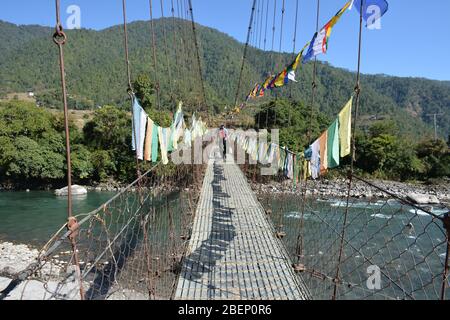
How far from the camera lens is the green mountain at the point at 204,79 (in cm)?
4778

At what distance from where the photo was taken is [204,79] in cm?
6325

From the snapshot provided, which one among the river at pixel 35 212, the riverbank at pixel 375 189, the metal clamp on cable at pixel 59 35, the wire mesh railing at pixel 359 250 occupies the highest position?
the metal clamp on cable at pixel 59 35

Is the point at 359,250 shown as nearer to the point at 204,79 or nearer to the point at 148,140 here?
the point at 148,140

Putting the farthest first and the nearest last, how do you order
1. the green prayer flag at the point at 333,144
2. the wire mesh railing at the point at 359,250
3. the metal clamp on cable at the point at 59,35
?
the wire mesh railing at the point at 359,250, the green prayer flag at the point at 333,144, the metal clamp on cable at the point at 59,35

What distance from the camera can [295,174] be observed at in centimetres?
423

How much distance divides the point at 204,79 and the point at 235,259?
62.3 m

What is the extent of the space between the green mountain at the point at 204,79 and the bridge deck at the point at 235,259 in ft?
123

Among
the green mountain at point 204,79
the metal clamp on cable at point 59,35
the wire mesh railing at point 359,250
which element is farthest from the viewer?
the green mountain at point 204,79

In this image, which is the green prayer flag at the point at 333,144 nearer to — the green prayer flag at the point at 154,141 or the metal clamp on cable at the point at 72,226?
the green prayer flag at the point at 154,141

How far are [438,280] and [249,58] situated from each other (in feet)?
203

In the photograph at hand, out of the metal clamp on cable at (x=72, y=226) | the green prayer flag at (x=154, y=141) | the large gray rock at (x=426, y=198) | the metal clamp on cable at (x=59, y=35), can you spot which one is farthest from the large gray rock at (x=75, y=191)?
the metal clamp on cable at (x=59, y=35)

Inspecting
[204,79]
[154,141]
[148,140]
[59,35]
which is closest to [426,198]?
[154,141]
